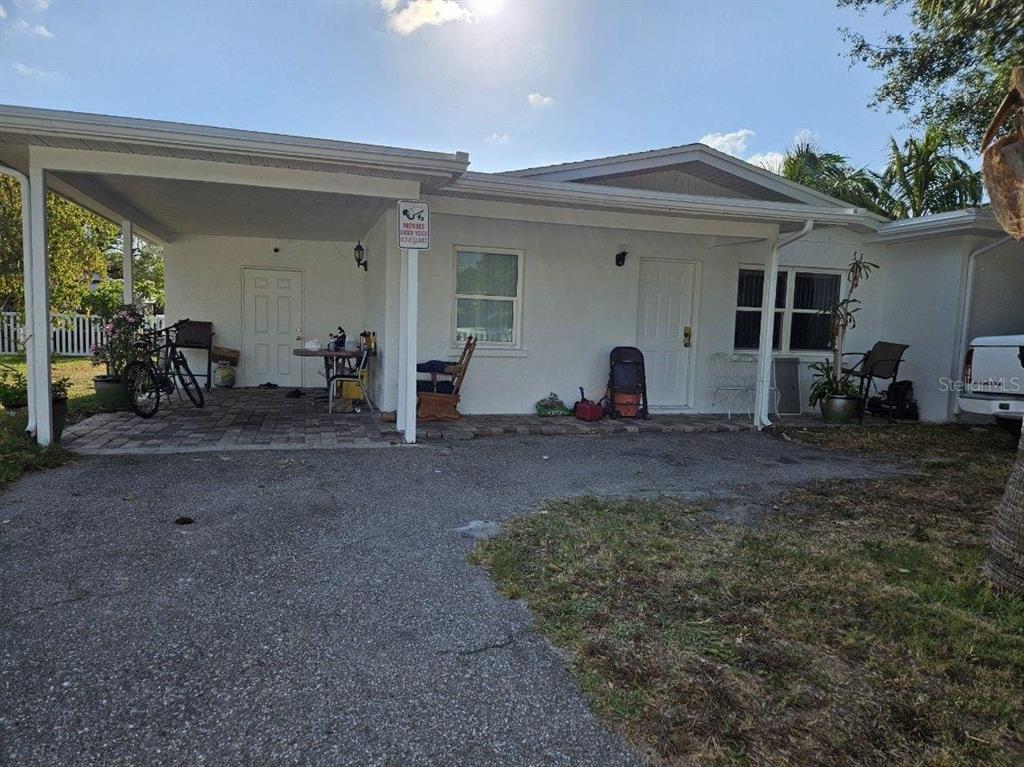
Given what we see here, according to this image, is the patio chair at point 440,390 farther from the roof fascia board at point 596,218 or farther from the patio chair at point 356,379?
the roof fascia board at point 596,218

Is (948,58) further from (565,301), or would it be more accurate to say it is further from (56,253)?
(56,253)

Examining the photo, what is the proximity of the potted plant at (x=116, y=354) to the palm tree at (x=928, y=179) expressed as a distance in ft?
51.5

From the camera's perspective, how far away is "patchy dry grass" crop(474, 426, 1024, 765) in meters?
2.09

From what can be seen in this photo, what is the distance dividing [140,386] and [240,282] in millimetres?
3520

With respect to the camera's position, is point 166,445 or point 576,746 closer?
point 576,746

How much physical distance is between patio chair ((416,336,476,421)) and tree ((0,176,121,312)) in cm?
873

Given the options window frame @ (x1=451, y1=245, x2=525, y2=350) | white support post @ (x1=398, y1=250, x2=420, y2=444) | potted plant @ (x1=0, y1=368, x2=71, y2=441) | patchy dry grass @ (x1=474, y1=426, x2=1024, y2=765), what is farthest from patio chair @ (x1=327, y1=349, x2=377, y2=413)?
patchy dry grass @ (x1=474, y1=426, x2=1024, y2=765)

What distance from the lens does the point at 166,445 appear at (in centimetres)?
610

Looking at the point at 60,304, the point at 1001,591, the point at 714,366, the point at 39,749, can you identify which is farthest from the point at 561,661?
the point at 60,304

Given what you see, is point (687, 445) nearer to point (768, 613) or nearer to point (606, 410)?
point (606, 410)

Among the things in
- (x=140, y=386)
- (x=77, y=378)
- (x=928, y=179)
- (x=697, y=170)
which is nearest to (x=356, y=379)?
(x=140, y=386)

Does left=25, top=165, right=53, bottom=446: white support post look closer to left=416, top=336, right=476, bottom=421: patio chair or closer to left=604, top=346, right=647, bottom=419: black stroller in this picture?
left=416, top=336, right=476, bottom=421: patio chair

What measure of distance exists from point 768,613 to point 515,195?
5334mm

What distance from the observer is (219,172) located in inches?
226
